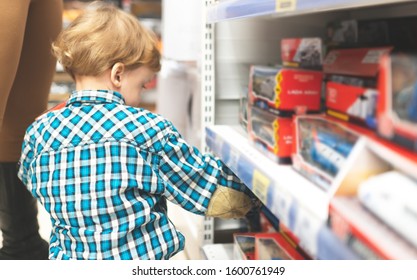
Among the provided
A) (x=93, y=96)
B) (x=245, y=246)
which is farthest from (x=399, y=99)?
(x=245, y=246)

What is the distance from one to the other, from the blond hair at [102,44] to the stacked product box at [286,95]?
319mm

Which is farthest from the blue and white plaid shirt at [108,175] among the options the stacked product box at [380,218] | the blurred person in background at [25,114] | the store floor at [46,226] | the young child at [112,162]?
the store floor at [46,226]

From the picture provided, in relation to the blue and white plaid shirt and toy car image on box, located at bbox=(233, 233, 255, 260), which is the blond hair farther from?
toy car image on box, located at bbox=(233, 233, 255, 260)

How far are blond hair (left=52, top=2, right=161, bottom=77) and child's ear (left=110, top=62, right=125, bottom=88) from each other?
1 centimetres

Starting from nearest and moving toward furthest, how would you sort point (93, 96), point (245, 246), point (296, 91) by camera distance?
point (296, 91) → point (93, 96) → point (245, 246)

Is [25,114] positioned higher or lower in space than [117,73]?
lower

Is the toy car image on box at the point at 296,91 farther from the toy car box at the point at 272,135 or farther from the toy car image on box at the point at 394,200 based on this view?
the toy car image on box at the point at 394,200

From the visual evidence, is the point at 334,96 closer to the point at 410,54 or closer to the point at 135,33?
the point at 410,54

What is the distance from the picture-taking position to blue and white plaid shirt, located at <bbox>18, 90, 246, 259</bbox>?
1.05 m

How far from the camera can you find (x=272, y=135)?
1.02m

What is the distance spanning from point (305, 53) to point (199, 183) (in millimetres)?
401

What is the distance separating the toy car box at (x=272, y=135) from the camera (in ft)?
3.22

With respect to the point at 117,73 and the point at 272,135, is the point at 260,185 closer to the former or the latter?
the point at 272,135
